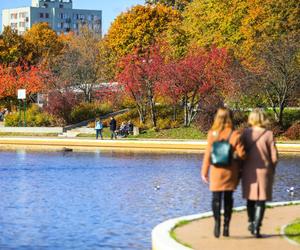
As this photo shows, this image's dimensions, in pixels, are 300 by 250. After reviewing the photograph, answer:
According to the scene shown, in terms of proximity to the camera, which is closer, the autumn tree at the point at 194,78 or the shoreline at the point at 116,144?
the shoreline at the point at 116,144

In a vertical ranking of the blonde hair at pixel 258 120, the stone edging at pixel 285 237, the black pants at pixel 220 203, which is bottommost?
the stone edging at pixel 285 237

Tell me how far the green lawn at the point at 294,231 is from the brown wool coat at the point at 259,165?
81 cm

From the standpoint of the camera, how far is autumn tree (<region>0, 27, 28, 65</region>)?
85.2 m

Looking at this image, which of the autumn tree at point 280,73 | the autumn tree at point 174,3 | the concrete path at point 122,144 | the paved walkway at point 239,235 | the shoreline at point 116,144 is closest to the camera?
the paved walkway at point 239,235

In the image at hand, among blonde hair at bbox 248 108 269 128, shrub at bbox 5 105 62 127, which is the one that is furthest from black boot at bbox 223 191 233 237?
shrub at bbox 5 105 62 127

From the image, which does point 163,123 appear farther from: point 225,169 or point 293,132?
point 225,169

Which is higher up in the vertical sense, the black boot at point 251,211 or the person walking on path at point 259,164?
the person walking on path at point 259,164

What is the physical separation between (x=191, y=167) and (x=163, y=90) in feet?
79.8

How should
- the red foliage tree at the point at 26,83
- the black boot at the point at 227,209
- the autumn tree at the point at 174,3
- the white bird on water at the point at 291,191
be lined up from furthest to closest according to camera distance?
the autumn tree at the point at 174,3
the red foliage tree at the point at 26,83
the white bird on water at the point at 291,191
the black boot at the point at 227,209

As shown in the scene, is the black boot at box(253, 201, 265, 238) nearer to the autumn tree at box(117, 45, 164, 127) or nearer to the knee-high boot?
the knee-high boot

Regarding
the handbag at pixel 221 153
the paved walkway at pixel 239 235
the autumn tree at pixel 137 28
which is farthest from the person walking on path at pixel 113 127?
the handbag at pixel 221 153

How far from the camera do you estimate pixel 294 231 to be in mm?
14094

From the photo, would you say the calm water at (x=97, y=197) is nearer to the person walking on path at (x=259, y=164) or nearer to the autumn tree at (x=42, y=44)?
the person walking on path at (x=259, y=164)

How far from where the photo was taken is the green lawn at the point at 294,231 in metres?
13.5
